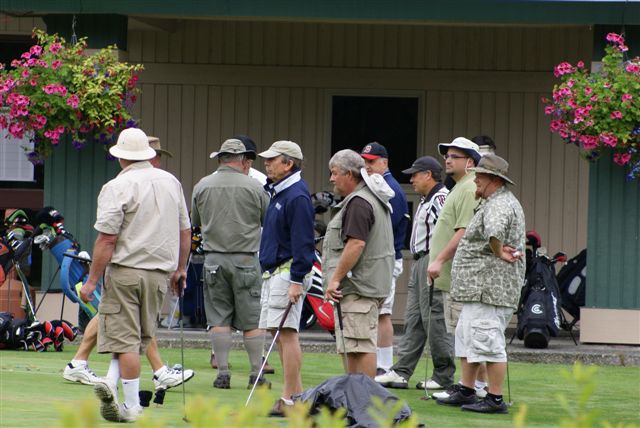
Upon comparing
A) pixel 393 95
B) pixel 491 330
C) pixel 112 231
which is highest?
pixel 393 95

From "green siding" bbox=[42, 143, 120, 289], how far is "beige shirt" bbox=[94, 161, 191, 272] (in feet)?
17.1

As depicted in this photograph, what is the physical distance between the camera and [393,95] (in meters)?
15.1

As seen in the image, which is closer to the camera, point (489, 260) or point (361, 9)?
point (489, 260)

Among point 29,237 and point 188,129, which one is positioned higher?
point 188,129

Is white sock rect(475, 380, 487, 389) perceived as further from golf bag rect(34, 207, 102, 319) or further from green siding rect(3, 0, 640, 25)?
golf bag rect(34, 207, 102, 319)

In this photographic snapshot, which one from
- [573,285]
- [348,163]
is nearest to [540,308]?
[573,285]

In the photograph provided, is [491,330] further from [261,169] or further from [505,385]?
[261,169]

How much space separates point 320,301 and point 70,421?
10.1 meters

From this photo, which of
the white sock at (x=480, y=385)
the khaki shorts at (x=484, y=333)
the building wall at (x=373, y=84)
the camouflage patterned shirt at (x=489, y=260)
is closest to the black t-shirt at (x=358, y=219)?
the camouflage patterned shirt at (x=489, y=260)

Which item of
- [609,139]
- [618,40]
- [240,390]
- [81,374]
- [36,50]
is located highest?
[618,40]

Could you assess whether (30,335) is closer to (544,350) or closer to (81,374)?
(81,374)

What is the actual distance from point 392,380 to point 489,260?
1.97m

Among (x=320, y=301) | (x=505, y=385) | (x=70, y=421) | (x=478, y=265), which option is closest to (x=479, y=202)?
(x=478, y=265)

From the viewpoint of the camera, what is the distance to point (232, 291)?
9820 millimetres
